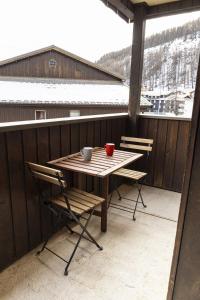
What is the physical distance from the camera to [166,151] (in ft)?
11.6

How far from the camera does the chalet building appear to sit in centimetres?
672

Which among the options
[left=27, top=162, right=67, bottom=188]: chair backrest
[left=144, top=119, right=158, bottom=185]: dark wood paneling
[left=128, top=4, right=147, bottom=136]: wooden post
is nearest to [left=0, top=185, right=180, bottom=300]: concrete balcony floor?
[left=27, top=162, right=67, bottom=188]: chair backrest

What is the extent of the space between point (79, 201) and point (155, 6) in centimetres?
296

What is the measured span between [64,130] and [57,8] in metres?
1.90

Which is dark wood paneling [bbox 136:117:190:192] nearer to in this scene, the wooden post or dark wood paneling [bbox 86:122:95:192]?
the wooden post

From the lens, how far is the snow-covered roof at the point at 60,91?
262 inches

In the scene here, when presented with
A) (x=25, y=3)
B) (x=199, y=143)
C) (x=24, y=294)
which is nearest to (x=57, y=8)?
(x=25, y=3)

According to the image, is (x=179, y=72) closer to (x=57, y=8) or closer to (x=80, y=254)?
(x=57, y=8)

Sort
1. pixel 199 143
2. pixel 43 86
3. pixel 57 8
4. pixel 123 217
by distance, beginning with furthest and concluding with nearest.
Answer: pixel 43 86, pixel 57 8, pixel 123 217, pixel 199 143

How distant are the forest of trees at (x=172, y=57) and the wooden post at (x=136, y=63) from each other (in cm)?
16

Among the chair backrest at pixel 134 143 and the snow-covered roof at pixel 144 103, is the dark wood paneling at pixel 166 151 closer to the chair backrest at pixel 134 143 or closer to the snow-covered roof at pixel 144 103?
the chair backrest at pixel 134 143

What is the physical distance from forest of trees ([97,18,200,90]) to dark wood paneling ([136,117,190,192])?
604mm

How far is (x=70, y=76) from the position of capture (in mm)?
8070

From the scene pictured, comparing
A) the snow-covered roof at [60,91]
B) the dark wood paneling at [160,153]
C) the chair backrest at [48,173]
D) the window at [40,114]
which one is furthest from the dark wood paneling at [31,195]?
the window at [40,114]
